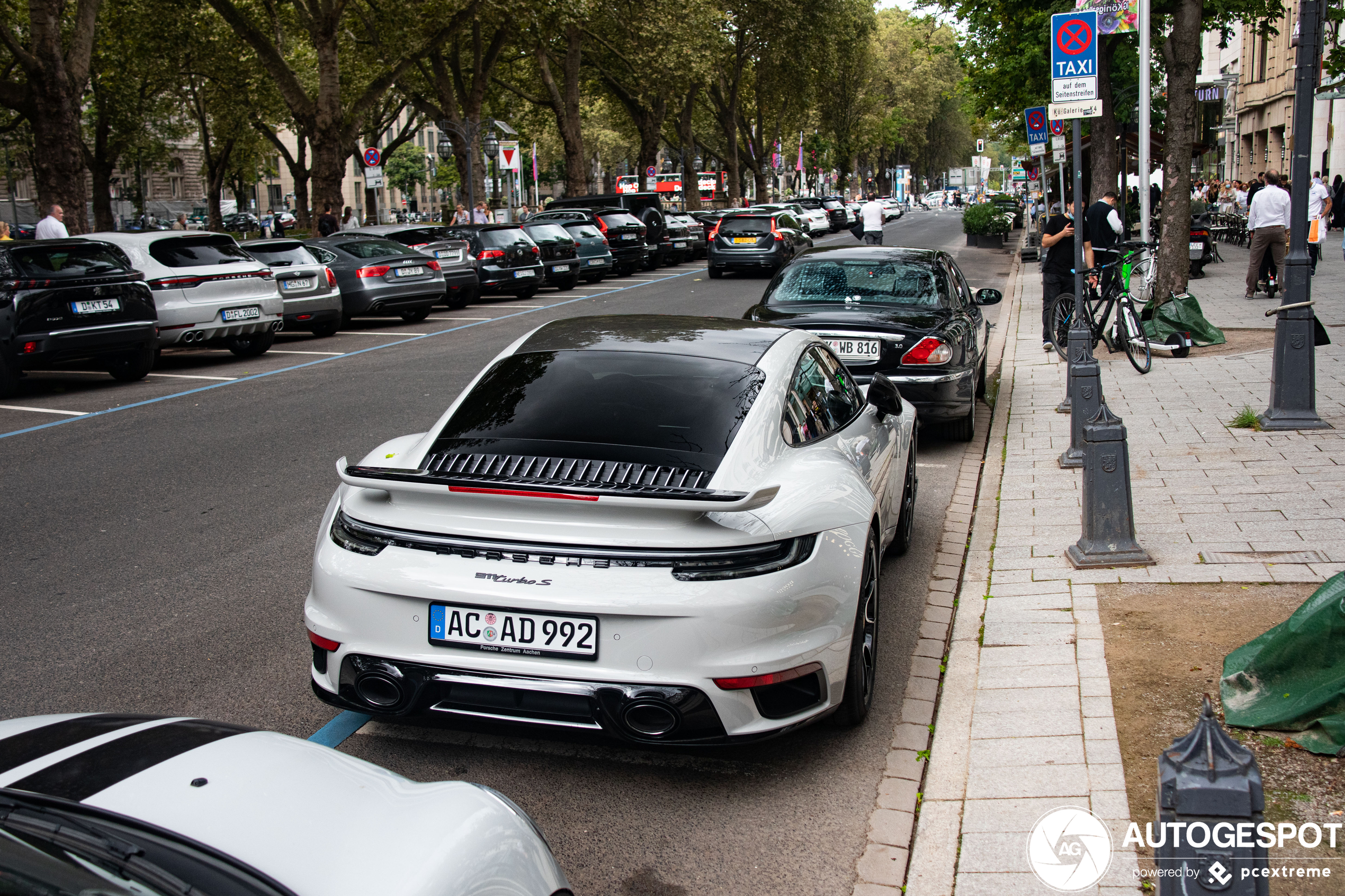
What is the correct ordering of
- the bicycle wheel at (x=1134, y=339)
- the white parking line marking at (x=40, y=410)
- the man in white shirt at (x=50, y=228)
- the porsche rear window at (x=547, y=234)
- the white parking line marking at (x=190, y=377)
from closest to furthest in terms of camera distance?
the white parking line marking at (x=40, y=410)
the bicycle wheel at (x=1134, y=339)
the white parking line marking at (x=190, y=377)
the man in white shirt at (x=50, y=228)
the porsche rear window at (x=547, y=234)

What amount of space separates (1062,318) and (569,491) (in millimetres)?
11135

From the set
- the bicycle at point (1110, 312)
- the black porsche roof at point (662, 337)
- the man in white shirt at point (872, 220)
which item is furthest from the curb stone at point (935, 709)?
the man in white shirt at point (872, 220)

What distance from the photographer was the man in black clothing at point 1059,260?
43.1 feet

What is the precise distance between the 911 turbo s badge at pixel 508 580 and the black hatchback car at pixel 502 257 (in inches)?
773

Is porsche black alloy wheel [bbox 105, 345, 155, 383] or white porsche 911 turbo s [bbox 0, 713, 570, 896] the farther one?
porsche black alloy wheel [bbox 105, 345, 155, 383]

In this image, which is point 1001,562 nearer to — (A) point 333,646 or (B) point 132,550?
(A) point 333,646

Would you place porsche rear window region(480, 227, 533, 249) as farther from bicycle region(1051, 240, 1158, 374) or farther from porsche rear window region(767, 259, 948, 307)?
porsche rear window region(767, 259, 948, 307)

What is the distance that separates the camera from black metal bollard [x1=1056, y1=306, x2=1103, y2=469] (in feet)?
25.4

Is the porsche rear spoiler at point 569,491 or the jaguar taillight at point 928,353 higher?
the porsche rear spoiler at point 569,491

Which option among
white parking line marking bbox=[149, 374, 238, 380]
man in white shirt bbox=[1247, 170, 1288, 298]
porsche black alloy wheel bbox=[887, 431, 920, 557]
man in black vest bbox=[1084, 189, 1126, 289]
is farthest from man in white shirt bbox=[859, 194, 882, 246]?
porsche black alloy wheel bbox=[887, 431, 920, 557]

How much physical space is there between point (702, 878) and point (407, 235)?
19.2 m

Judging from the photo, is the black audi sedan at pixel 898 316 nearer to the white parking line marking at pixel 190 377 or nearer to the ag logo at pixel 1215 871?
the ag logo at pixel 1215 871

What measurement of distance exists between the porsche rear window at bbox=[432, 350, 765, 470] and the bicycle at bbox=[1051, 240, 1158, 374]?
793cm

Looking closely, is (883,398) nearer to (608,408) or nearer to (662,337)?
(662,337)
